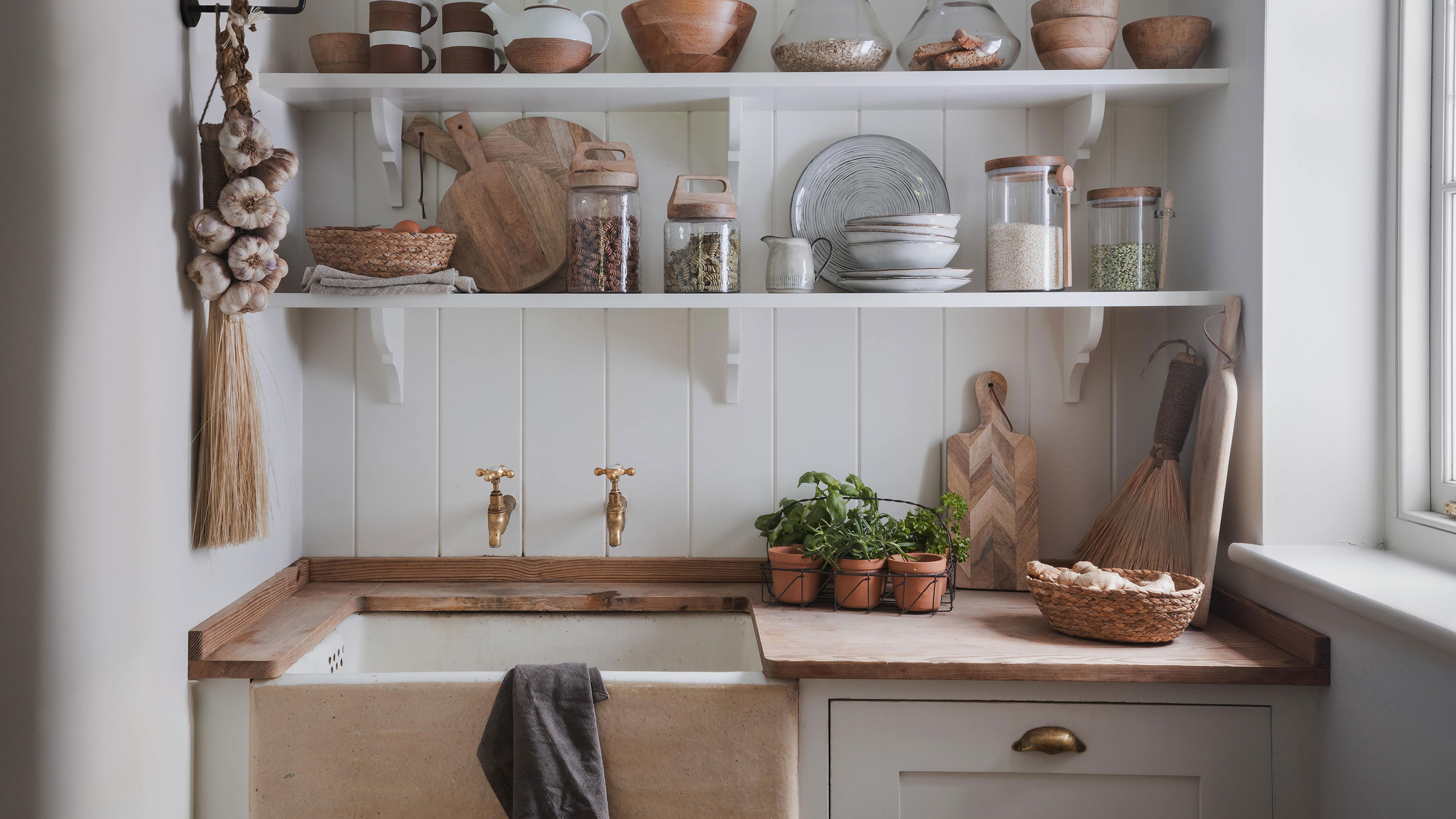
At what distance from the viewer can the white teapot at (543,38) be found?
155cm

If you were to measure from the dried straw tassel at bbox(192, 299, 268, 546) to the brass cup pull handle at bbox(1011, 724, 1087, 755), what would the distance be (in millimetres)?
1173

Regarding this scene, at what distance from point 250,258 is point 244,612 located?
1.84 ft

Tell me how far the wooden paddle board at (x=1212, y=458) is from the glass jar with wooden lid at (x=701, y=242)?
0.78 metres

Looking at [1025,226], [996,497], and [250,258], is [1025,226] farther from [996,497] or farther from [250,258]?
[250,258]

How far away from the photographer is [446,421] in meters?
1.82

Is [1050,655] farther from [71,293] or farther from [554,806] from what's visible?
[71,293]

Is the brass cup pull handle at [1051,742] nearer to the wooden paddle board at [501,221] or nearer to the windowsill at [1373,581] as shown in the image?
Answer: the windowsill at [1373,581]

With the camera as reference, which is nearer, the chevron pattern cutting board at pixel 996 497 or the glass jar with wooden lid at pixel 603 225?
the glass jar with wooden lid at pixel 603 225

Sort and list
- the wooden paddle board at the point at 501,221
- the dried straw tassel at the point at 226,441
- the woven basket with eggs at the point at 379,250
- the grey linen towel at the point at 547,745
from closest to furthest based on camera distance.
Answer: the grey linen towel at the point at 547,745
the dried straw tassel at the point at 226,441
the woven basket with eggs at the point at 379,250
the wooden paddle board at the point at 501,221

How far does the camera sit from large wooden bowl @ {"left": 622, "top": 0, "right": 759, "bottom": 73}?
1563mm

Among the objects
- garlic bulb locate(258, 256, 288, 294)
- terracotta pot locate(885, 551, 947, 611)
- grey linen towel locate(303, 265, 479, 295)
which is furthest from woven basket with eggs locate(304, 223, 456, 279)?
terracotta pot locate(885, 551, 947, 611)

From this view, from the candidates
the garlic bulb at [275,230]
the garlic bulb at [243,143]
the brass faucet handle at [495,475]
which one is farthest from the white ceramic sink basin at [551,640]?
the garlic bulb at [243,143]

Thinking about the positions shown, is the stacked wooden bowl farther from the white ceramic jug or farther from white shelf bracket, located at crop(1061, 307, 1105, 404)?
the white ceramic jug

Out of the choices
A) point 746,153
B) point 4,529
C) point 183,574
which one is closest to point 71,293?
point 4,529
